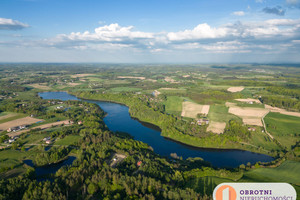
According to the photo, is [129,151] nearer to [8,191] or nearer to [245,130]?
[8,191]

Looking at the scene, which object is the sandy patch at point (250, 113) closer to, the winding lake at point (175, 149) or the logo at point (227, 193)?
the winding lake at point (175, 149)

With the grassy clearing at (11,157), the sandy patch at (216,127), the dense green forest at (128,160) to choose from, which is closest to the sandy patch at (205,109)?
the dense green forest at (128,160)

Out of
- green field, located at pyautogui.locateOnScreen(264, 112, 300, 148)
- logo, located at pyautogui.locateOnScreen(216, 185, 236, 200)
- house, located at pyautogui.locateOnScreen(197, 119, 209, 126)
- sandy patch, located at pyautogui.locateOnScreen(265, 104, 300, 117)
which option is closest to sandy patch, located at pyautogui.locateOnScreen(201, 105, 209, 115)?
house, located at pyautogui.locateOnScreen(197, 119, 209, 126)

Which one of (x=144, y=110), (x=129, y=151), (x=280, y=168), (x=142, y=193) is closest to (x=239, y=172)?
(x=280, y=168)

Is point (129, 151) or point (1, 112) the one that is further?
point (1, 112)

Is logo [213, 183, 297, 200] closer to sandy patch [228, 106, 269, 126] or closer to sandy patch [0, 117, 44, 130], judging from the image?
sandy patch [228, 106, 269, 126]
